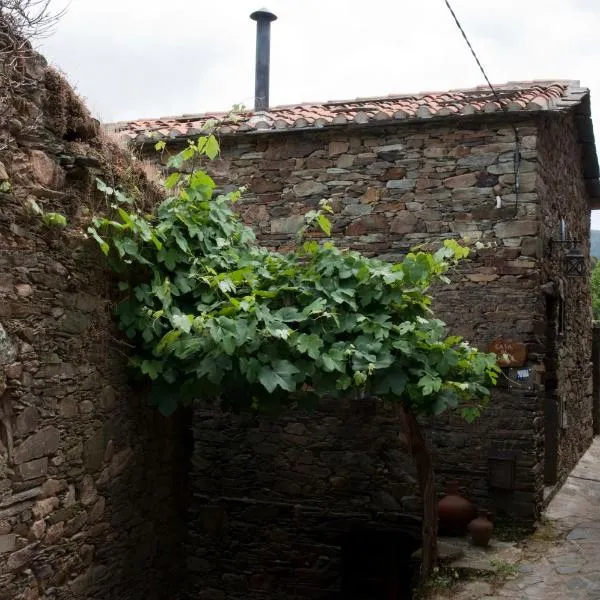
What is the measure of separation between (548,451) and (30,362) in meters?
5.97

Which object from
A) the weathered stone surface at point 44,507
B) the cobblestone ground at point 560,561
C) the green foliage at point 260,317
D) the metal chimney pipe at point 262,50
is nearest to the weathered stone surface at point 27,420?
the weathered stone surface at point 44,507

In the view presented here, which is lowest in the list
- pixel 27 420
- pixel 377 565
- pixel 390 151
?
pixel 377 565

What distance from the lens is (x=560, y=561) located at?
5.54 metres

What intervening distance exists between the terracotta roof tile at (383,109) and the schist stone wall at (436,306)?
189 mm

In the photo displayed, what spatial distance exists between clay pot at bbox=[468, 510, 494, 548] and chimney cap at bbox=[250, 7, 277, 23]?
285 inches

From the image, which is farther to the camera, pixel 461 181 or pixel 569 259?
pixel 569 259

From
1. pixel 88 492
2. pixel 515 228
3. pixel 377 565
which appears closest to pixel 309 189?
pixel 515 228

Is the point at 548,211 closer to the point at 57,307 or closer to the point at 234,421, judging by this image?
the point at 234,421

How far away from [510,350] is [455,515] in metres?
1.52

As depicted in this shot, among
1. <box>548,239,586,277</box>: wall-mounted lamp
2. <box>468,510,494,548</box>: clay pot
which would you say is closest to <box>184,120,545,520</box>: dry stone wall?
<box>468,510,494,548</box>: clay pot

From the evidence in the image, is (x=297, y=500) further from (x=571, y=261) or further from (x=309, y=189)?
(x=571, y=261)

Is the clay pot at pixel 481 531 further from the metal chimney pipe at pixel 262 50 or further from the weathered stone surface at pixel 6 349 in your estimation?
the metal chimney pipe at pixel 262 50

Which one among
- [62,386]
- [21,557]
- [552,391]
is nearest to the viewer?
[21,557]

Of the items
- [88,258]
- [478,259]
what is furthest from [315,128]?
[88,258]
